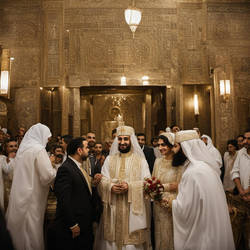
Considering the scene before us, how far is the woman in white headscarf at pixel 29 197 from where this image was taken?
3.75 m

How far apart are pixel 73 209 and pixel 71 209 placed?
0.28 feet

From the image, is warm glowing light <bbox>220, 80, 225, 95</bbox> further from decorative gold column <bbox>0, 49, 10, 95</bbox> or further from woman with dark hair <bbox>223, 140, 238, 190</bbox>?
decorative gold column <bbox>0, 49, 10, 95</bbox>

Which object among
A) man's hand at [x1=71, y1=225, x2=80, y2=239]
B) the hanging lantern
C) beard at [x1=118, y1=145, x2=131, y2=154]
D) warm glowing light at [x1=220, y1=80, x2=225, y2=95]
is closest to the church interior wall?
warm glowing light at [x1=220, y1=80, x2=225, y2=95]

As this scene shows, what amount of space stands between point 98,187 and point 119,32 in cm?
793

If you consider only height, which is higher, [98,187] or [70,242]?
[98,187]

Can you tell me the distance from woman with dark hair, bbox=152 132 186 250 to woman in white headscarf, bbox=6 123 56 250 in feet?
5.14

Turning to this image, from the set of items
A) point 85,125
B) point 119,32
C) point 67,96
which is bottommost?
point 85,125

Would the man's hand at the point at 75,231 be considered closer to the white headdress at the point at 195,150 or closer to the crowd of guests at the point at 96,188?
the crowd of guests at the point at 96,188

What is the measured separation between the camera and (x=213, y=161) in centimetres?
305

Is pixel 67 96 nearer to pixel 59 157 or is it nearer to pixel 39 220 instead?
pixel 59 157

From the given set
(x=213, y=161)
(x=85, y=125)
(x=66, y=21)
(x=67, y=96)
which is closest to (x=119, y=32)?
(x=66, y=21)

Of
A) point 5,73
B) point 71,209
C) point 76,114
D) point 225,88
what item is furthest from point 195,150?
point 76,114

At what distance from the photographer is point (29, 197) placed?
12.5 feet

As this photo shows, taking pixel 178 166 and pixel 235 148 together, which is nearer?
pixel 178 166
